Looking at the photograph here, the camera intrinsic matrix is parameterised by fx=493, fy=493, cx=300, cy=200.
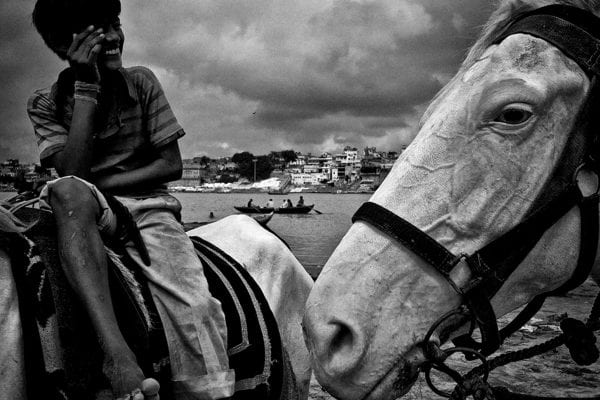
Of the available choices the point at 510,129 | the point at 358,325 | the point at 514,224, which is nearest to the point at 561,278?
the point at 514,224

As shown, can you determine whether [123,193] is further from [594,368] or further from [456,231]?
[594,368]

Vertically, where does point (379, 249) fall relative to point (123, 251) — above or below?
above

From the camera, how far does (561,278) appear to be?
1.63m

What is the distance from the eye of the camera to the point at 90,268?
2027 mm

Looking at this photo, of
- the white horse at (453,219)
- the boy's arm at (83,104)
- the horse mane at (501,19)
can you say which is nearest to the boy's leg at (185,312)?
the boy's arm at (83,104)

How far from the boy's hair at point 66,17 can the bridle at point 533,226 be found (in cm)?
166

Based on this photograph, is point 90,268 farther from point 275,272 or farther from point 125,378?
point 275,272

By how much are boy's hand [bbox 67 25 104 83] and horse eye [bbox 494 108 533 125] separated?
1.74 meters

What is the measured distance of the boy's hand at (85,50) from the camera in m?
2.21

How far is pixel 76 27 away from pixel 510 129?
2.00 metres

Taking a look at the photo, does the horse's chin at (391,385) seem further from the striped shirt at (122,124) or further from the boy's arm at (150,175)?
the striped shirt at (122,124)

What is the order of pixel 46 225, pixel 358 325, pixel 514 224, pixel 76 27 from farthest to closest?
pixel 76 27 < pixel 46 225 < pixel 514 224 < pixel 358 325

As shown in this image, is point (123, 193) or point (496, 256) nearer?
point (496, 256)

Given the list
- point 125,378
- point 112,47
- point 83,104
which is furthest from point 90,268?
point 112,47
